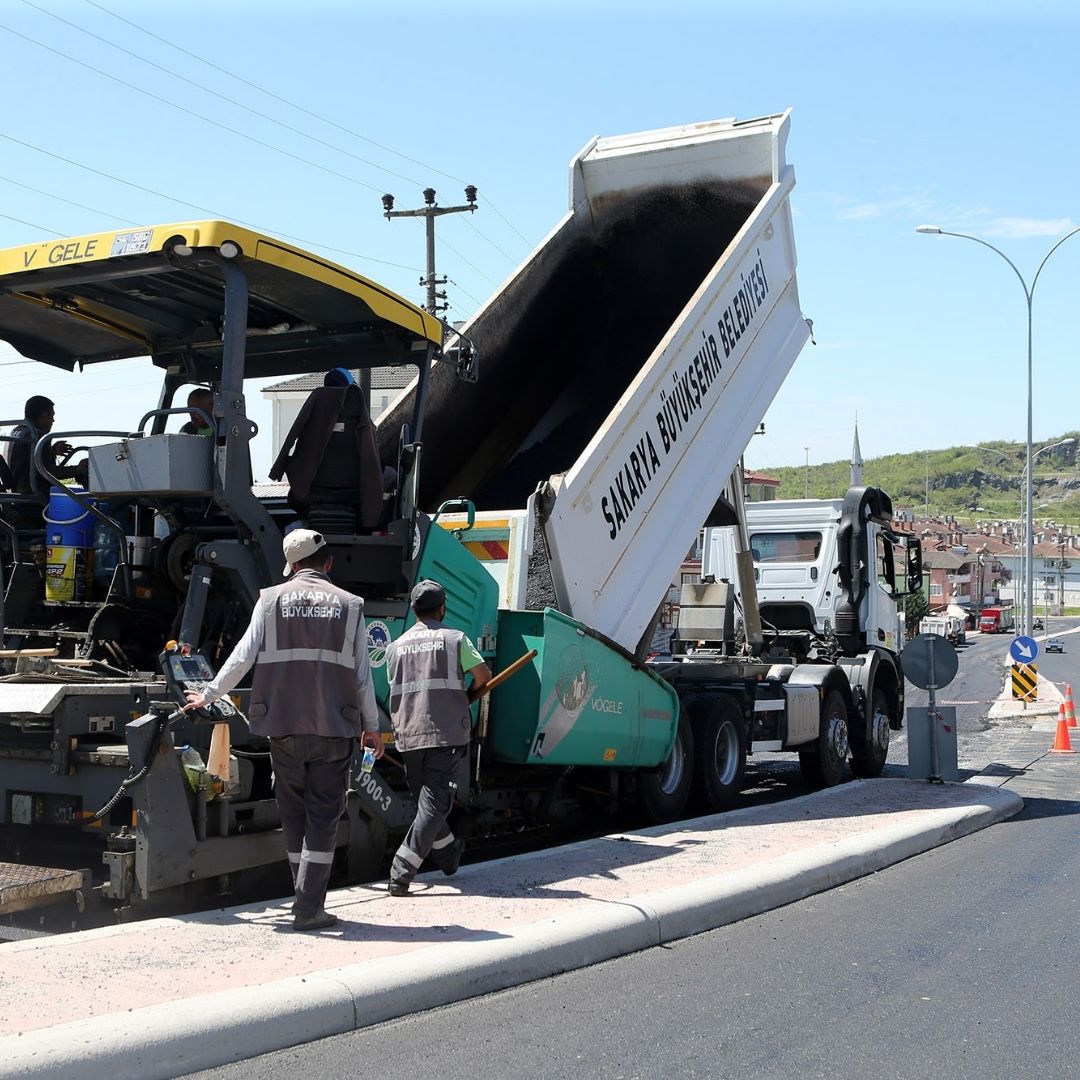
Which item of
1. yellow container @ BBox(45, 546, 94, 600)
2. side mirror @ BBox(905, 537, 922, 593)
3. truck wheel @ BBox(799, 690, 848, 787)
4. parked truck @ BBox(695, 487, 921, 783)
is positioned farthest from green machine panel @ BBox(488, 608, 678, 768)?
side mirror @ BBox(905, 537, 922, 593)

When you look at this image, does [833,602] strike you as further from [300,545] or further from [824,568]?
[300,545]

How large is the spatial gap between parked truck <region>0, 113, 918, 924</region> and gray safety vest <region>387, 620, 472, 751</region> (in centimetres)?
34

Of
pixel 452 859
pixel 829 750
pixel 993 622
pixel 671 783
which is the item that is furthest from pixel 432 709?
pixel 993 622

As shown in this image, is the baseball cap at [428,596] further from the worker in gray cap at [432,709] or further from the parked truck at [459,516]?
the parked truck at [459,516]

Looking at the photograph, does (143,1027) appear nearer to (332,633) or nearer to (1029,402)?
(332,633)

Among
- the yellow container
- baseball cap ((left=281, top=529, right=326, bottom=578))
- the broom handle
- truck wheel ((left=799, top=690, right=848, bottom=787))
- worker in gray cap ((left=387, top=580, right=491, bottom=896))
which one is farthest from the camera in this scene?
truck wheel ((left=799, top=690, right=848, bottom=787))

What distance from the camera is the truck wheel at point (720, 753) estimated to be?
33.0 ft

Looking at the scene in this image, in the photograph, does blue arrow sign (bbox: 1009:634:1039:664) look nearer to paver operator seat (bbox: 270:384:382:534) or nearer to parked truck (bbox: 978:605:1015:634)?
paver operator seat (bbox: 270:384:382:534)

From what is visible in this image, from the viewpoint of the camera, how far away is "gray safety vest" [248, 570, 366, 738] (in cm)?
538

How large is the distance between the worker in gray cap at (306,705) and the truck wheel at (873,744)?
28.8 feet

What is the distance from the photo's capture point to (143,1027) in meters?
4.05

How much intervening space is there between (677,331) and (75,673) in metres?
4.88

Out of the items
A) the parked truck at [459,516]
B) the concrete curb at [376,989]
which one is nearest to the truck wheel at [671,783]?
the parked truck at [459,516]

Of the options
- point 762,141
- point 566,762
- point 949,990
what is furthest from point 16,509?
point 762,141
